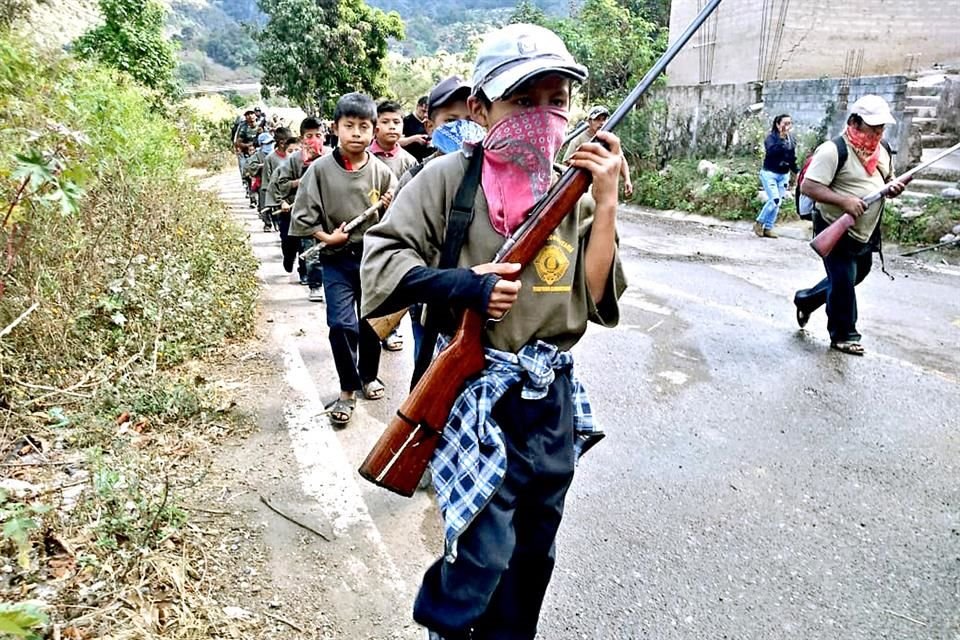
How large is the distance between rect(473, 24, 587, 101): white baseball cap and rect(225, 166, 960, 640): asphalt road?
1.82 meters

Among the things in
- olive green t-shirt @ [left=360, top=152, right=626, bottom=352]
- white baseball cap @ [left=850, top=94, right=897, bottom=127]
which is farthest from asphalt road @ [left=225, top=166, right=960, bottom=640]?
white baseball cap @ [left=850, top=94, right=897, bottom=127]

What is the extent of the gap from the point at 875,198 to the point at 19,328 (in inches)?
215

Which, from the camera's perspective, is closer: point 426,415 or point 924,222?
point 426,415

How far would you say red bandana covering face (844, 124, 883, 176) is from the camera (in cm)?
509

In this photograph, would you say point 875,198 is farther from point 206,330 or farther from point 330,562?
point 206,330

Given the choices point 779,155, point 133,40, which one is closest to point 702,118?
point 779,155

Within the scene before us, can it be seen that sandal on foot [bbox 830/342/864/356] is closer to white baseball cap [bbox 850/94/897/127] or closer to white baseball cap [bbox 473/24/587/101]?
white baseball cap [bbox 850/94/897/127]

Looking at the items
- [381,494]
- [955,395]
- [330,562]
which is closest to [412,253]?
[330,562]

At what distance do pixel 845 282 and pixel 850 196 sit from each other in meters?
0.62

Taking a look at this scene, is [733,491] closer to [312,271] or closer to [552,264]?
[552,264]

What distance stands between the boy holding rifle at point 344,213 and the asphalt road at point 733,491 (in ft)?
1.36

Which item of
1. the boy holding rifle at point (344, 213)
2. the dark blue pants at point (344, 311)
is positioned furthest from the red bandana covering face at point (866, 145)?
the dark blue pants at point (344, 311)

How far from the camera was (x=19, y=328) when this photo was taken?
4.05 meters

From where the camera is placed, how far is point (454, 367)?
6.52ft
